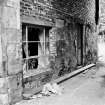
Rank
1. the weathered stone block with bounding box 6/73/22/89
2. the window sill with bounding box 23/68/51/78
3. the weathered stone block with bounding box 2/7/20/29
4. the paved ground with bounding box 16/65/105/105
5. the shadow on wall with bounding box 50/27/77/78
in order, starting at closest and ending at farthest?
the weathered stone block with bounding box 2/7/20/29, the weathered stone block with bounding box 6/73/22/89, the paved ground with bounding box 16/65/105/105, the window sill with bounding box 23/68/51/78, the shadow on wall with bounding box 50/27/77/78

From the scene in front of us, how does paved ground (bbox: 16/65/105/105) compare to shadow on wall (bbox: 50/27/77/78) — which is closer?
paved ground (bbox: 16/65/105/105)

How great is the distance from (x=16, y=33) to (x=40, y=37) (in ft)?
6.22

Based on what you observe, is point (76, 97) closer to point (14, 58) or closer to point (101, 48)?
point (14, 58)

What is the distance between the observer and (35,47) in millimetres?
5914

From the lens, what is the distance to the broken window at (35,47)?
522 cm

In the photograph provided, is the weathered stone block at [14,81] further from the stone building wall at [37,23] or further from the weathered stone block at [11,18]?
the weathered stone block at [11,18]

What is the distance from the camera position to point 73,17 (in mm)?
8320

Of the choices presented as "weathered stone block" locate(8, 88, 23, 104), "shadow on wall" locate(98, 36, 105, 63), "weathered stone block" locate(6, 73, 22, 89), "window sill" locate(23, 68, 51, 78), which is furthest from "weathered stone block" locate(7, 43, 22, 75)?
"shadow on wall" locate(98, 36, 105, 63)

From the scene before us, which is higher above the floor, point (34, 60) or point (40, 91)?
point (34, 60)

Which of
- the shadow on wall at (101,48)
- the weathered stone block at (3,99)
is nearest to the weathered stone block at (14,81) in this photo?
the weathered stone block at (3,99)

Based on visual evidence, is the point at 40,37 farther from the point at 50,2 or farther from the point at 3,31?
the point at 3,31

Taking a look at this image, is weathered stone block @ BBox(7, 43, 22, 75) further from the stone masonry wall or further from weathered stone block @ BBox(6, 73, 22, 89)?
weathered stone block @ BBox(6, 73, 22, 89)

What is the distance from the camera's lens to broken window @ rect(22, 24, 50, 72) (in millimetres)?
5219

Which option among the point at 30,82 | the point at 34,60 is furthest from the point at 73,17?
the point at 30,82
